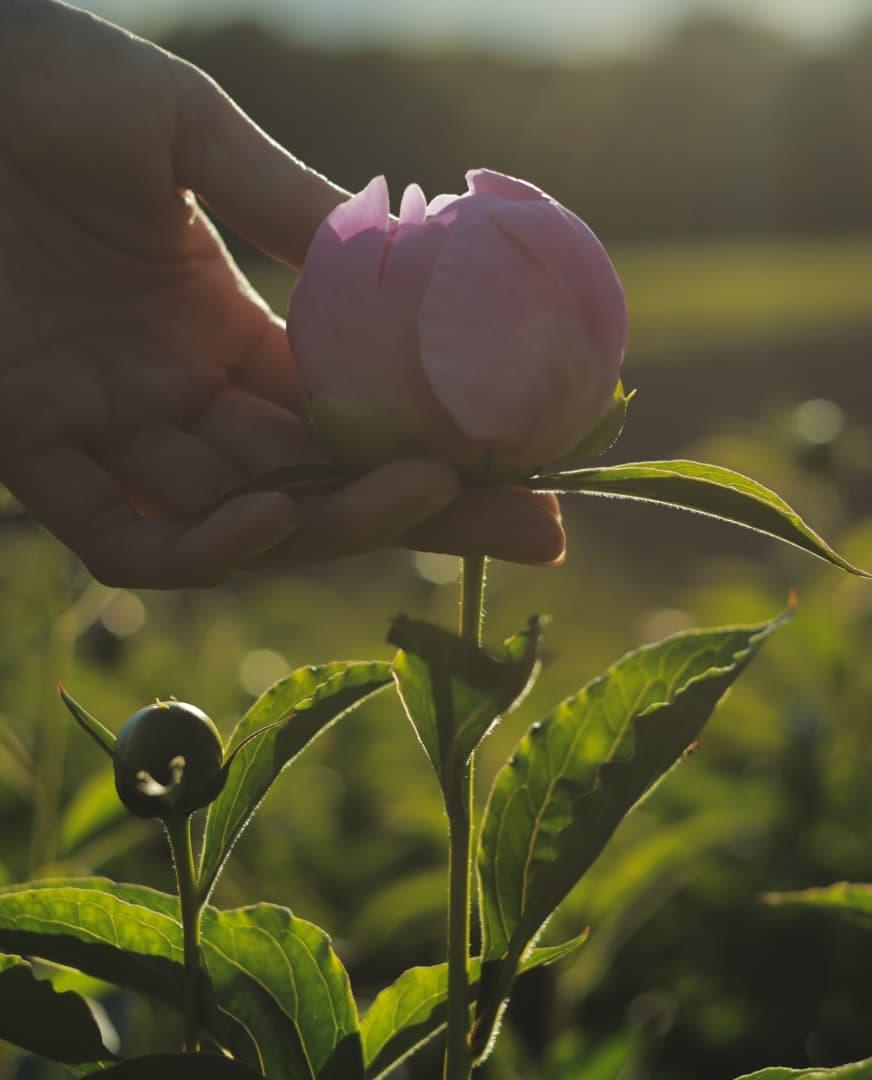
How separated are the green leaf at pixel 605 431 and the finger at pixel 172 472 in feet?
1.01

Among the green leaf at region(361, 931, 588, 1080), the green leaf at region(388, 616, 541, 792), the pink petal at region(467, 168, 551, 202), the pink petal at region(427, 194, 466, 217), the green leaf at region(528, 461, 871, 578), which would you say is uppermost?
the pink petal at region(467, 168, 551, 202)

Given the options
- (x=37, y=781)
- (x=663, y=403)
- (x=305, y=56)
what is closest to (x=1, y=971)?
(x=37, y=781)

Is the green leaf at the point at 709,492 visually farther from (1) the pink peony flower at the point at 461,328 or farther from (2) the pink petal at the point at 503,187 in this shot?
(2) the pink petal at the point at 503,187

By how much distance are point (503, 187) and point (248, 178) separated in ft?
1.14

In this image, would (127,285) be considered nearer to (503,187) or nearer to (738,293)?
(503,187)

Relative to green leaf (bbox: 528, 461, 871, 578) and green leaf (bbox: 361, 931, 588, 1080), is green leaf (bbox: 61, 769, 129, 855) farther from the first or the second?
green leaf (bbox: 528, 461, 871, 578)

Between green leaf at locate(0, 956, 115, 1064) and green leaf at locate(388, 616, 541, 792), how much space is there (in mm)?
218

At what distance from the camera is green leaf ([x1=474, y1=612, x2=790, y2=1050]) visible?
1.94 feet

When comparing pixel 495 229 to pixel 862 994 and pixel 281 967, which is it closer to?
pixel 281 967

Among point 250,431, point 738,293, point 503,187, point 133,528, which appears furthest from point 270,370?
point 738,293

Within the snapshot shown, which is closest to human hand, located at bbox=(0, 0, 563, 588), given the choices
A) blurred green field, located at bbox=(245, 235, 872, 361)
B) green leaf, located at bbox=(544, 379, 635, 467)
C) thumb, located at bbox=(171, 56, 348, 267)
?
thumb, located at bbox=(171, 56, 348, 267)

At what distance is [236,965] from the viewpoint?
0.65 m

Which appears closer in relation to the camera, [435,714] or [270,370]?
[435,714]

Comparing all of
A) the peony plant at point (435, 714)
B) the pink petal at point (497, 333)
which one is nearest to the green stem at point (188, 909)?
the peony plant at point (435, 714)
